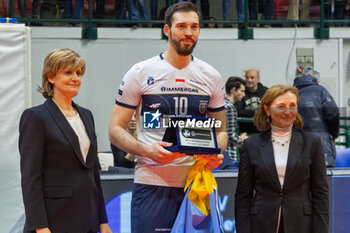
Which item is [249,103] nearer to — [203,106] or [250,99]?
[250,99]

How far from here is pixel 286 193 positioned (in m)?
3.25

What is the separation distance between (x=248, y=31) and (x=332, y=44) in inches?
69.0

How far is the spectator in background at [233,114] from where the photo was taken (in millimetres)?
4824

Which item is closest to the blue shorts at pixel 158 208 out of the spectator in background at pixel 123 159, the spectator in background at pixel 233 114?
the spectator in background at pixel 123 159

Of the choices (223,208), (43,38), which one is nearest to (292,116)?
(223,208)

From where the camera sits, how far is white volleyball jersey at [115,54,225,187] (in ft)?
9.82

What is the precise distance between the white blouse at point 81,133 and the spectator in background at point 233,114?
210 centimetres

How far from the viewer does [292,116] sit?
3352 mm

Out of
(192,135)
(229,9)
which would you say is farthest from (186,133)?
(229,9)

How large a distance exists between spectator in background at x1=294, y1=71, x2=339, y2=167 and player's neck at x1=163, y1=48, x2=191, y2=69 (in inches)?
85.9

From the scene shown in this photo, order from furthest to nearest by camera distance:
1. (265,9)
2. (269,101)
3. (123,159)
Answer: (265,9)
(123,159)
(269,101)

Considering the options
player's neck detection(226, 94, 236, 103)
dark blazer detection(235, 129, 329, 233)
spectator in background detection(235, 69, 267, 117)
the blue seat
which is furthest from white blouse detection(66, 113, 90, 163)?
the blue seat

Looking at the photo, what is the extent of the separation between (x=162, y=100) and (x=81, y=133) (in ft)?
1.56

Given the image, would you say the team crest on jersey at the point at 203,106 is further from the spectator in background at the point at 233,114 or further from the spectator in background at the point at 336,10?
the spectator in background at the point at 336,10
